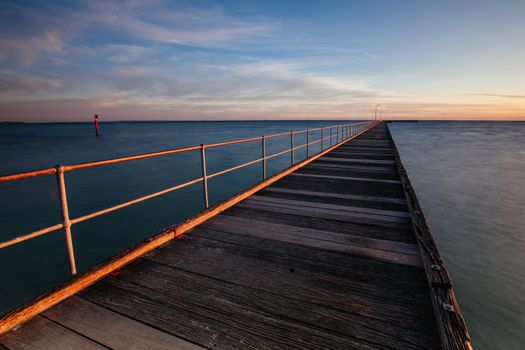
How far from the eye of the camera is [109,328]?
1878 millimetres

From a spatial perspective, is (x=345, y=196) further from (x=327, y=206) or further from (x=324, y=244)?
(x=324, y=244)

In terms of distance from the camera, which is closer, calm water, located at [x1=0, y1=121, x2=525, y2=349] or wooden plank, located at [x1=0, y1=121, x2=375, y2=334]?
wooden plank, located at [x1=0, y1=121, x2=375, y2=334]

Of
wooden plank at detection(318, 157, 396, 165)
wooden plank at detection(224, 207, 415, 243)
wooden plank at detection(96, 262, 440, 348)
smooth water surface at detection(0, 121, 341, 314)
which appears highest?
wooden plank at detection(318, 157, 396, 165)

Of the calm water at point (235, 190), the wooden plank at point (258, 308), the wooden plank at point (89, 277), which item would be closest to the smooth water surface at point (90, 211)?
the calm water at point (235, 190)

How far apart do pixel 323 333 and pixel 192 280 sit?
1.19 m

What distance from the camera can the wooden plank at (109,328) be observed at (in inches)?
69.4

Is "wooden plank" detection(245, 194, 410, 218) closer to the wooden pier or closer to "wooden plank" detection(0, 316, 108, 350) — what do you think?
the wooden pier

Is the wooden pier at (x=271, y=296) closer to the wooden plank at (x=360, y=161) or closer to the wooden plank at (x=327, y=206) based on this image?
the wooden plank at (x=327, y=206)

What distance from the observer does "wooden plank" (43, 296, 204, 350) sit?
176 cm

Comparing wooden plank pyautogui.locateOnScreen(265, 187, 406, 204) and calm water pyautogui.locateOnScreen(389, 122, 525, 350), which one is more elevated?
wooden plank pyautogui.locateOnScreen(265, 187, 406, 204)

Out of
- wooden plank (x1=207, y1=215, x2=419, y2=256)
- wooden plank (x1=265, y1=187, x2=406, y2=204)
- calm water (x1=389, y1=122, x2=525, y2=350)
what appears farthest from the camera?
wooden plank (x1=265, y1=187, x2=406, y2=204)

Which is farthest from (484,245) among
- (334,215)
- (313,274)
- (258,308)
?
(258,308)

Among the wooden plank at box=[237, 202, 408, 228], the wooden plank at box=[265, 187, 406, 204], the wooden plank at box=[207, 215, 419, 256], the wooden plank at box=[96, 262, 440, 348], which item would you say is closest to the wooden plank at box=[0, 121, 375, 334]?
the wooden plank at box=[96, 262, 440, 348]

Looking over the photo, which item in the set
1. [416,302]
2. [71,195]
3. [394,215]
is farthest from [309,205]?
[71,195]
